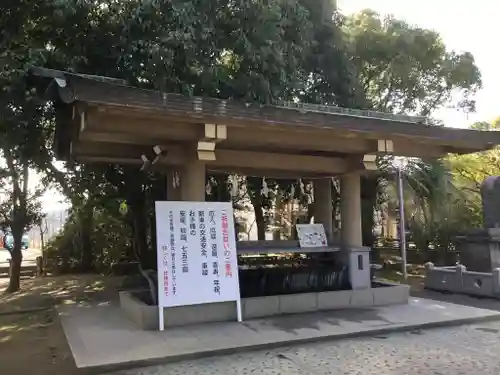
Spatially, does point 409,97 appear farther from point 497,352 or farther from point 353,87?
point 497,352

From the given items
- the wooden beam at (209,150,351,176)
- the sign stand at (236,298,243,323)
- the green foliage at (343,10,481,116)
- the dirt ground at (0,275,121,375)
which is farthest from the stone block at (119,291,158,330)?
the green foliage at (343,10,481,116)

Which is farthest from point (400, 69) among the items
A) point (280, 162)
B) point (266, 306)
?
point (266, 306)

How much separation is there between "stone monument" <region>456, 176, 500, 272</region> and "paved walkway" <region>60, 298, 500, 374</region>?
3507 millimetres

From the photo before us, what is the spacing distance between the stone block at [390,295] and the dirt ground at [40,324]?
5.44m

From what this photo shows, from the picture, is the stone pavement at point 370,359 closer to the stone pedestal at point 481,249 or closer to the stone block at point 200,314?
the stone block at point 200,314

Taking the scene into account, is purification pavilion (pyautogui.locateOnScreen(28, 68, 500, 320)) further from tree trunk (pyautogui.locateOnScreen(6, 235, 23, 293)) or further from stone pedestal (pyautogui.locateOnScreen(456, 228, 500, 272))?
tree trunk (pyautogui.locateOnScreen(6, 235, 23, 293))

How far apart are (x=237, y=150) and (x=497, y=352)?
508 cm

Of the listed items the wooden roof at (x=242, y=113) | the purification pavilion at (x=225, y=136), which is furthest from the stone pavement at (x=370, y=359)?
the wooden roof at (x=242, y=113)

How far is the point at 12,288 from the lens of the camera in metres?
13.1

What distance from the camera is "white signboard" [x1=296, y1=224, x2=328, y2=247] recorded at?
865cm

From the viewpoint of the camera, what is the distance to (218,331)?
21.7ft

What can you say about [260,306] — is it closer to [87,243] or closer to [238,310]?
[238,310]

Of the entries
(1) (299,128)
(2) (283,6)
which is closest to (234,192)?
(2) (283,6)

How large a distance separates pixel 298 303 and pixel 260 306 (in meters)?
0.75
